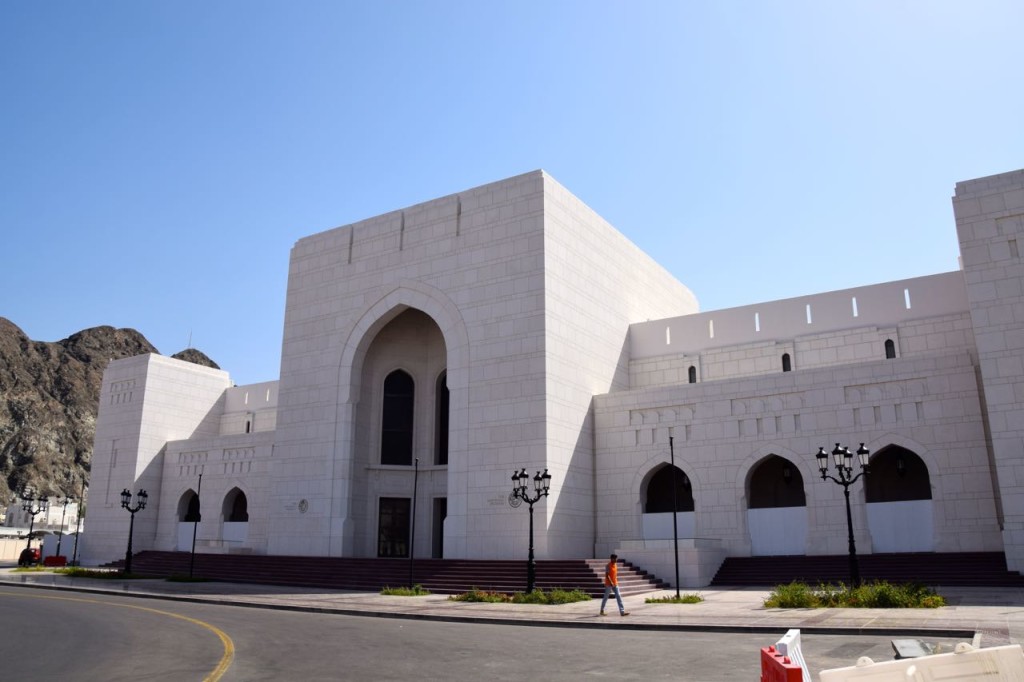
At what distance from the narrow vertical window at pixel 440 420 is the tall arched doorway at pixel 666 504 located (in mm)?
8867

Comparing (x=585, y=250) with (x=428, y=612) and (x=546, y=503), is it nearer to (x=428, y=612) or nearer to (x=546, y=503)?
(x=546, y=503)

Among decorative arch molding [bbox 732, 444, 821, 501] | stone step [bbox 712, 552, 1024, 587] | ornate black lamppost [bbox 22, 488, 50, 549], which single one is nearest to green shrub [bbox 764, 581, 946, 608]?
stone step [bbox 712, 552, 1024, 587]

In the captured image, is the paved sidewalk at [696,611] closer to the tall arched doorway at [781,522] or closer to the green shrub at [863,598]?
the green shrub at [863,598]

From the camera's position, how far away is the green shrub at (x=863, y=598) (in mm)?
16219

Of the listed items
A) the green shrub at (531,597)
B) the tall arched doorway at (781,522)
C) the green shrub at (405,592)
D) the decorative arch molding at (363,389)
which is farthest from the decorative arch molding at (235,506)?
the tall arched doorway at (781,522)

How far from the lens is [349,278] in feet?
108

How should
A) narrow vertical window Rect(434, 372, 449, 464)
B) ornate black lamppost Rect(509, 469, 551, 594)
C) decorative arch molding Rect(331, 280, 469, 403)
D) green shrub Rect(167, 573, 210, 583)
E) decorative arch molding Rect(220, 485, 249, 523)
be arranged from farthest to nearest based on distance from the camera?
1. decorative arch molding Rect(220, 485, 249, 523)
2. narrow vertical window Rect(434, 372, 449, 464)
3. decorative arch molding Rect(331, 280, 469, 403)
4. green shrub Rect(167, 573, 210, 583)
5. ornate black lamppost Rect(509, 469, 551, 594)

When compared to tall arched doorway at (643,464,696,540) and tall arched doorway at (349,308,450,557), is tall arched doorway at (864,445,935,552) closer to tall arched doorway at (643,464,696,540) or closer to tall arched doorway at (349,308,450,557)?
tall arched doorway at (643,464,696,540)

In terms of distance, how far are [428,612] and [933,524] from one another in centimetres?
1561

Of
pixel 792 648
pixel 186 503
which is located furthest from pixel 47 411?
pixel 792 648

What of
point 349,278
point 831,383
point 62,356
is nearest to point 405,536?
point 349,278

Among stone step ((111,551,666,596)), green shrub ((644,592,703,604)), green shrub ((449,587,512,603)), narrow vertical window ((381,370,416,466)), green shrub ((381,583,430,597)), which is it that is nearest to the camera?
green shrub ((644,592,703,604))

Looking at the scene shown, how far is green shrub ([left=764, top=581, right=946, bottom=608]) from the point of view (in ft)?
53.2

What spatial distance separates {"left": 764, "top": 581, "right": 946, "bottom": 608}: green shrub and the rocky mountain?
8776 centimetres
